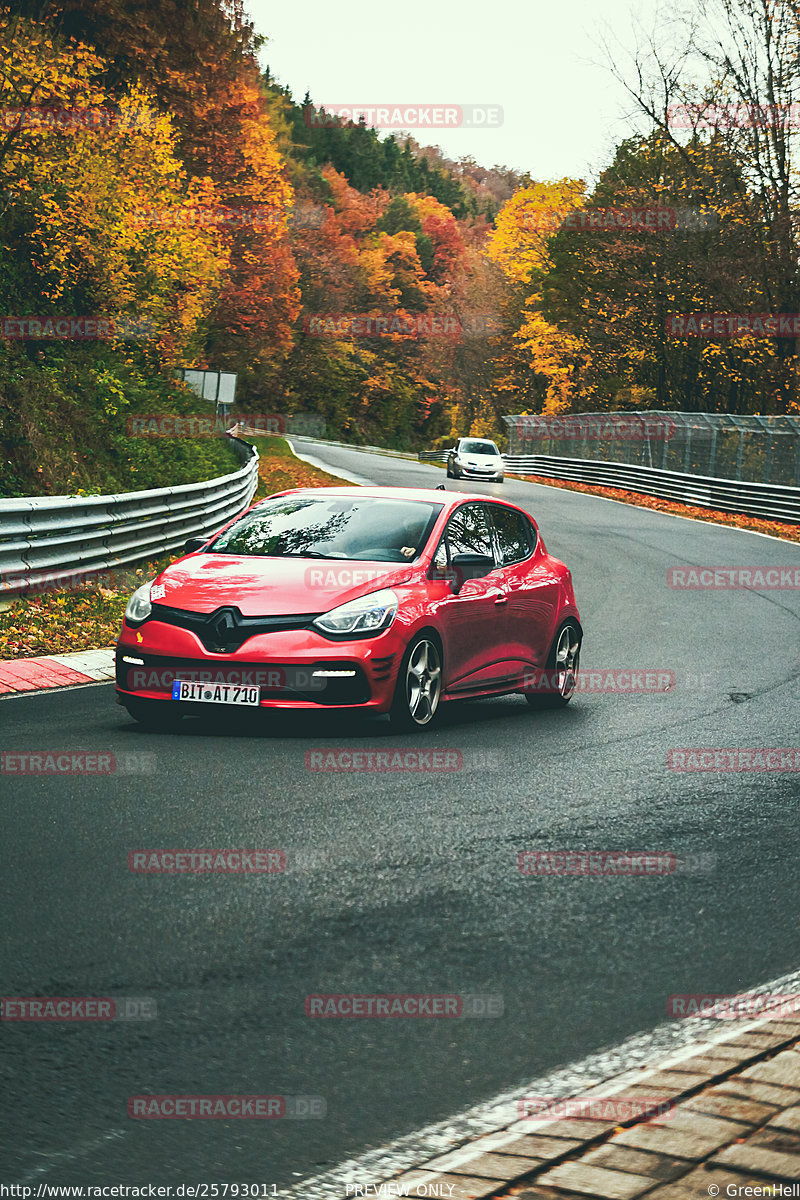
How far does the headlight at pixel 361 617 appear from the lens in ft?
29.1

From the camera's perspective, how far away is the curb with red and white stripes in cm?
1075

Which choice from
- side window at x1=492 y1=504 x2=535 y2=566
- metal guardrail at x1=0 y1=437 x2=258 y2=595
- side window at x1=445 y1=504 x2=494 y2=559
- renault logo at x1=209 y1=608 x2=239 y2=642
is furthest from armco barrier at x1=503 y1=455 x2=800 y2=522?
renault logo at x1=209 y1=608 x2=239 y2=642

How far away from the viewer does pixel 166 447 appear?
109 feet

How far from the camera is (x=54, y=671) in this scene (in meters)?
11.4

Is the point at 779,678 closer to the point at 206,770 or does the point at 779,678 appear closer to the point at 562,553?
the point at 206,770

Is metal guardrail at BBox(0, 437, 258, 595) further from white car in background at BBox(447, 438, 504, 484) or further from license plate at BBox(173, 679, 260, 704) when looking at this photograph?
white car in background at BBox(447, 438, 504, 484)

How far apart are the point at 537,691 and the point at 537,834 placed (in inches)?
164

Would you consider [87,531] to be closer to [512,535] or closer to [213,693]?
[512,535]

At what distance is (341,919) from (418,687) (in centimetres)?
405

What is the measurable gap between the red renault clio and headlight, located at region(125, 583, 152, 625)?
0.01m

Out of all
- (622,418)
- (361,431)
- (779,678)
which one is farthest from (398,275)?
(779,678)

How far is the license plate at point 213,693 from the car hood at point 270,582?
0.46 metres

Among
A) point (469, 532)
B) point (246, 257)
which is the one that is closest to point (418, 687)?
point (469, 532)

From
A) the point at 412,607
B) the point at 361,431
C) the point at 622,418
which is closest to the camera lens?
the point at 412,607
